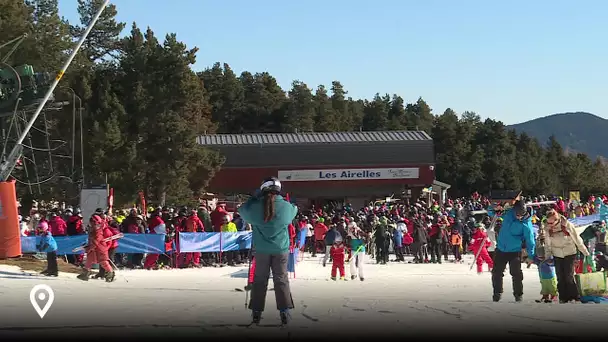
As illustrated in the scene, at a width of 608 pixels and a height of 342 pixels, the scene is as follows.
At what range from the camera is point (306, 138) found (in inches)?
2496

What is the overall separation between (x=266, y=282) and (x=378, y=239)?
651 inches

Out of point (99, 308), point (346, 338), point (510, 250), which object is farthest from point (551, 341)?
point (99, 308)

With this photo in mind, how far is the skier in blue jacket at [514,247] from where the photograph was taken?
37.6 feet

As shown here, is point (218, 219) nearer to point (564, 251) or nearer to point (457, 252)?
point (457, 252)

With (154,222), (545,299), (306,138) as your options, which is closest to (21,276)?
(154,222)

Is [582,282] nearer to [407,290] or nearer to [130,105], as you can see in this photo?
[407,290]

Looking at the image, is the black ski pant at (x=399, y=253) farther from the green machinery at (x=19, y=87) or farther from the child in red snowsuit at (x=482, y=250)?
the green machinery at (x=19, y=87)

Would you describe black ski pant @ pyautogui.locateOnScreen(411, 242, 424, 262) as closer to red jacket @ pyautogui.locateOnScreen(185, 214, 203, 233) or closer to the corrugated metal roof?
red jacket @ pyautogui.locateOnScreen(185, 214, 203, 233)

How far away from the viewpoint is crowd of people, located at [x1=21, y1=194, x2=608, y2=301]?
11508 millimetres

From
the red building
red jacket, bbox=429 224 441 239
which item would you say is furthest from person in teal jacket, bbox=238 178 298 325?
the red building

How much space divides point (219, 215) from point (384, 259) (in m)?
5.90

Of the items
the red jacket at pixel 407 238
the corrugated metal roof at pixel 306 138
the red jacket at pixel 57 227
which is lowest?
the red jacket at pixel 407 238

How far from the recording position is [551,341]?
25.2 feet

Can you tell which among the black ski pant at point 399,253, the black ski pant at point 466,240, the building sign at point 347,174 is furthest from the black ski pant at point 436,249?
the building sign at point 347,174
